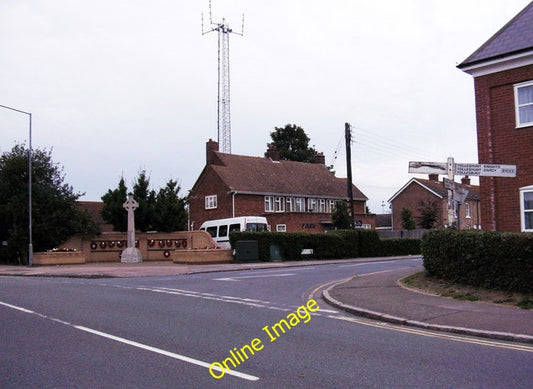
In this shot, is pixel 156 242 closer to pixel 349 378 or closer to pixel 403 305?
pixel 403 305

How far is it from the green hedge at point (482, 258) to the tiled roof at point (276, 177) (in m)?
33.2

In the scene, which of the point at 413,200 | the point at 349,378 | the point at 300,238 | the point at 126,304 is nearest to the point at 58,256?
the point at 300,238

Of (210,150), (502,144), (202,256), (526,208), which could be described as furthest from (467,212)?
(526,208)

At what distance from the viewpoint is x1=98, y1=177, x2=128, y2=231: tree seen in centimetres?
3472

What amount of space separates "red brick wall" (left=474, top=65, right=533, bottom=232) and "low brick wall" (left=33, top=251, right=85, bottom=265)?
21781mm

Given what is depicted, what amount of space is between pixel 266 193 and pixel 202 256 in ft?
68.0

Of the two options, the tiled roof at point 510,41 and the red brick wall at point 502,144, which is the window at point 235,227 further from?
the tiled roof at point 510,41

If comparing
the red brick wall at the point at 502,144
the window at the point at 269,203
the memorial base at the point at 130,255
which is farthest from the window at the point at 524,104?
the window at the point at 269,203

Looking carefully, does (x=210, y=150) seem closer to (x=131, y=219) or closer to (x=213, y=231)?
(x=213, y=231)

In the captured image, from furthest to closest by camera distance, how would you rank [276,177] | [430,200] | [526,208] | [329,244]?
[430,200] < [276,177] < [329,244] < [526,208]

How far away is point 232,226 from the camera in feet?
109

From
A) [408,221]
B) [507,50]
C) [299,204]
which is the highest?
[507,50]

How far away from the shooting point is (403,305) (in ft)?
37.8

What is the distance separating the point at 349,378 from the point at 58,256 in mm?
26827
